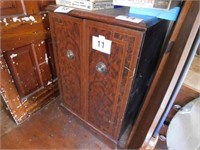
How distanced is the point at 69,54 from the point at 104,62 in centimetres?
29

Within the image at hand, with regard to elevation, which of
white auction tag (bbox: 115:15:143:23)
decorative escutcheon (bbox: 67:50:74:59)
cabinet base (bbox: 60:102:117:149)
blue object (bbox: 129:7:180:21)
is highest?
blue object (bbox: 129:7:180:21)

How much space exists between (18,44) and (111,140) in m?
1.00

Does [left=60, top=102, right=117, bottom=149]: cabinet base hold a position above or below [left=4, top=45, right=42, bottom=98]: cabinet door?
below

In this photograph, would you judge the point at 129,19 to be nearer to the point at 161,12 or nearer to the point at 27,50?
the point at 161,12

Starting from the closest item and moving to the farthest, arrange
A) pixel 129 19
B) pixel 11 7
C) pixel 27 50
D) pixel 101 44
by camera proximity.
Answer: pixel 129 19 → pixel 101 44 → pixel 11 7 → pixel 27 50

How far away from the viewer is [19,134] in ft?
4.17

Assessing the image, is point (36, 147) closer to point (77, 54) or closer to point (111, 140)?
point (111, 140)

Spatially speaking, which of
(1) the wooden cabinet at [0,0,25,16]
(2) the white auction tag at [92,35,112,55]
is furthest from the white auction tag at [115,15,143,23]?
(1) the wooden cabinet at [0,0,25,16]

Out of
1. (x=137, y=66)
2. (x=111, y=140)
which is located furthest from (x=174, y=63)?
(x=111, y=140)

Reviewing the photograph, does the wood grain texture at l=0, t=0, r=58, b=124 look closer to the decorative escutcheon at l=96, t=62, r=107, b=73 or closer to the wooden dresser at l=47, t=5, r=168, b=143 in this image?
the wooden dresser at l=47, t=5, r=168, b=143

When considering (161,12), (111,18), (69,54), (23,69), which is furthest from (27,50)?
(161,12)

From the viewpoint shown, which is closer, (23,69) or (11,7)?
(11,7)

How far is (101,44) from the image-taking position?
2.54 feet

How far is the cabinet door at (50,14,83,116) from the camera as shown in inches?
34.5
